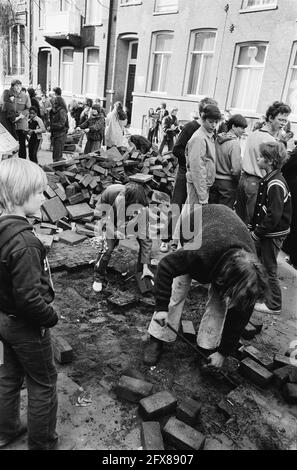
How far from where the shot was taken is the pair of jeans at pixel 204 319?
3.33 m

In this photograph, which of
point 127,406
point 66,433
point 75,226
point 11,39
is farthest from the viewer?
point 11,39

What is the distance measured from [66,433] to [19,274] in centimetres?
130

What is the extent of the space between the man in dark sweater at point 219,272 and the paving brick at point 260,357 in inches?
20.3

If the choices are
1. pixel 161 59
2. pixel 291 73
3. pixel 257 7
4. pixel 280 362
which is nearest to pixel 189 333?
pixel 280 362

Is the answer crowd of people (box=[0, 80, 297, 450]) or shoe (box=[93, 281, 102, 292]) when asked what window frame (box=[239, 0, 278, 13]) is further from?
shoe (box=[93, 281, 102, 292])

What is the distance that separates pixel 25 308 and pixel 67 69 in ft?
77.4

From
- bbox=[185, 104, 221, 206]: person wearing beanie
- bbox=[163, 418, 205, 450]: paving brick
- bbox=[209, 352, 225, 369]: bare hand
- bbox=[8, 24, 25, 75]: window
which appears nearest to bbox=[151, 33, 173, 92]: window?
bbox=[8, 24, 25, 75]: window

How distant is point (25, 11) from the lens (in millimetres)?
23938

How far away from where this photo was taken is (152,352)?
329 centimetres

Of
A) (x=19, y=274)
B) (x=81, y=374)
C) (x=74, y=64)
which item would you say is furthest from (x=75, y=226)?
(x=74, y=64)

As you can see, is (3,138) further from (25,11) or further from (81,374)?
(25,11)

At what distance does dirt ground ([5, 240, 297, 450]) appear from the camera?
2584mm

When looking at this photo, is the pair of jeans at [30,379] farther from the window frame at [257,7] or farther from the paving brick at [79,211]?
the window frame at [257,7]

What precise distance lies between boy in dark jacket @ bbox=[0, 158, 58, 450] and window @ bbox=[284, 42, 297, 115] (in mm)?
12532
